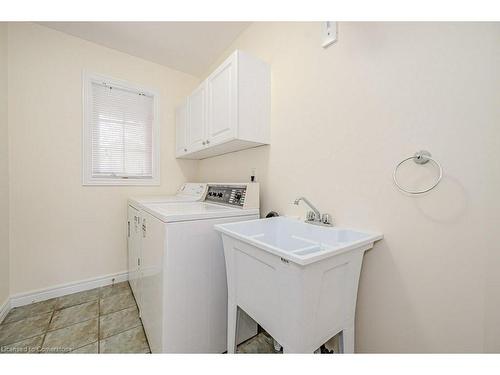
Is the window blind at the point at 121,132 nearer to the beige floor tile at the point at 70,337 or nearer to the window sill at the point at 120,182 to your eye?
the window sill at the point at 120,182

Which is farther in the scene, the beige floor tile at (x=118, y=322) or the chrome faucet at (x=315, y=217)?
the beige floor tile at (x=118, y=322)

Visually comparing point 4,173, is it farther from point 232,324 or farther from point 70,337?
point 232,324

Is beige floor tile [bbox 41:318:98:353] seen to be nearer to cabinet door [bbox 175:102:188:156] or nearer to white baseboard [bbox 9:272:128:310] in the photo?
white baseboard [bbox 9:272:128:310]

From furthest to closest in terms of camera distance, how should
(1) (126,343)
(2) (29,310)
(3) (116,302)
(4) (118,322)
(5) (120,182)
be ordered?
Answer: (5) (120,182) → (3) (116,302) → (2) (29,310) → (4) (118,322) → (1) (126,343)

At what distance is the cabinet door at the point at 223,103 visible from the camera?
1518 millimetres

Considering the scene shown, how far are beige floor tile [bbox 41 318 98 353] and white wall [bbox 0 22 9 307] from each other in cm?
67

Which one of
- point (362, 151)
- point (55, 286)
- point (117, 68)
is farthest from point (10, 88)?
point (362, 151)

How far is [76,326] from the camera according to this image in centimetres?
157

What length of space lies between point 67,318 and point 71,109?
6.29 ft

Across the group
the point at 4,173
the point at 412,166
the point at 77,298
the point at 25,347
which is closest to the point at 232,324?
the point at 412,166

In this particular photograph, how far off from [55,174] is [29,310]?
1.22 metres

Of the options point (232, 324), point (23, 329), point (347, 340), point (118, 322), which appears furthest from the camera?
point (118, 322)

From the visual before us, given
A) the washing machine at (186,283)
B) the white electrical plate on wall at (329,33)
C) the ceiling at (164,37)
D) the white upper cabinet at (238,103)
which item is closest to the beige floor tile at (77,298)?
the washing machine at (186,283)
